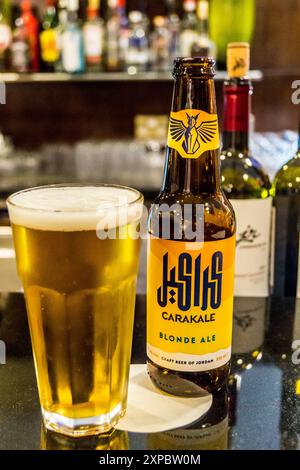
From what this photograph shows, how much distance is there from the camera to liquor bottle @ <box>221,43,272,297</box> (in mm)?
828

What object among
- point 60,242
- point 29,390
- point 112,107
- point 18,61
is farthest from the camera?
point 112,107

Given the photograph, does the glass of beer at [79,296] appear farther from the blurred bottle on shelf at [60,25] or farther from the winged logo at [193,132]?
the blurred bottle on shelf at [60,25]

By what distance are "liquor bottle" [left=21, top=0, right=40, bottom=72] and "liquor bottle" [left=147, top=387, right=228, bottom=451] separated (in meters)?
2.29

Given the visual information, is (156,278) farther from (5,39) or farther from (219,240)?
(5,39)

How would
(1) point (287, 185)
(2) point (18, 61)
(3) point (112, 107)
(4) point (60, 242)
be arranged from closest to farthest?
(4) point (60, 242)
(1) point (287, 185)
(2) point (18, 61)
(3) point (112, 107)

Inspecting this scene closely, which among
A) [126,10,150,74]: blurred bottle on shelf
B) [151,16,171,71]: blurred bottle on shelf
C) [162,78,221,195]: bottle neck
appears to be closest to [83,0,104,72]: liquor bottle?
[126,10,150,74]: blurred bottle on shelf

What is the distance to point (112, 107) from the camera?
282cm

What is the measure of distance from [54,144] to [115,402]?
242cm

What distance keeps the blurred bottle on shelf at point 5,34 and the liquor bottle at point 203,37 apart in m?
0.85

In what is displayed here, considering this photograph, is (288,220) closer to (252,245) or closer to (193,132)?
(252,245)

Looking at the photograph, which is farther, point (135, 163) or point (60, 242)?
point (135, 163)

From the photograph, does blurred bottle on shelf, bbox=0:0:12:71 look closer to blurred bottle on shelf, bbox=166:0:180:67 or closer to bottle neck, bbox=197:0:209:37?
blurred bottle on shelf, bbox=166:0:180:67

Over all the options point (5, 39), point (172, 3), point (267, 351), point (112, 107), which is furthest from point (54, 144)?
point (267, 351)

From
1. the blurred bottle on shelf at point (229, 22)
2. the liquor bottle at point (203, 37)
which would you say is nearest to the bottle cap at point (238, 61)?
the liquor bottle at point (203, 37)
